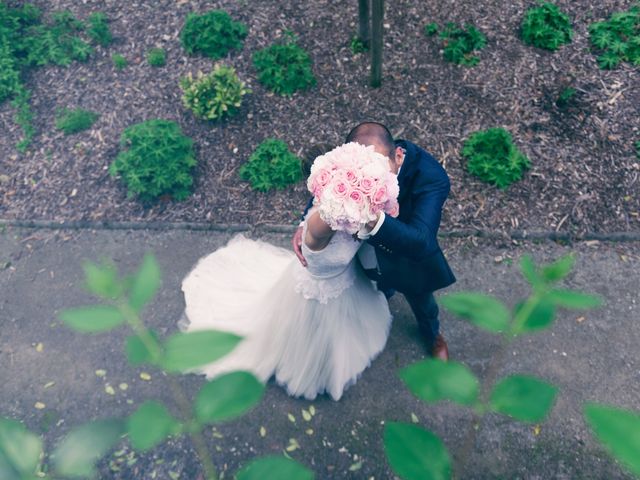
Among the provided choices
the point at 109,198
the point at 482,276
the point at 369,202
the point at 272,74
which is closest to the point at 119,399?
the point at 109,198

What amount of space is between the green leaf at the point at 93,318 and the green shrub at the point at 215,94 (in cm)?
495

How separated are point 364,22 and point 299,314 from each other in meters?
3.76

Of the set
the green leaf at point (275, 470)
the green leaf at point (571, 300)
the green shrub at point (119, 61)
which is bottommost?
the green shrub at point (119, 61)

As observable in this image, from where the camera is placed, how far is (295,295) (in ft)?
12.1

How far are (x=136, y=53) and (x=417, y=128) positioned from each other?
12.2 feet

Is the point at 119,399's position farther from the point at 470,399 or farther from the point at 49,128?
the point at 470,399

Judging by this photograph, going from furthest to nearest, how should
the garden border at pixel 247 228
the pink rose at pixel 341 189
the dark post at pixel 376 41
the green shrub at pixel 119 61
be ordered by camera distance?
the green shrub at pixel 119 61 → the garden border at pixel 247 228 → the dark post at pixel 376 41 → the pink rose at pixel 341 189

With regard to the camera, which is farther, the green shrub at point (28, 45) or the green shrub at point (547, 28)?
the green shrub at point (28, 45)

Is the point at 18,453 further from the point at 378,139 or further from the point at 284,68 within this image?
the point at 284,68

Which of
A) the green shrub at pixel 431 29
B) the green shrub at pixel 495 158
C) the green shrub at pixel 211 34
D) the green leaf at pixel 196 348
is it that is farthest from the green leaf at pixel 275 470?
the green shrub at pixel 431 29

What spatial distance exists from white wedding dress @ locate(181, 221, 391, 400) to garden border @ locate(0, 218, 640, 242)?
51 centimetres

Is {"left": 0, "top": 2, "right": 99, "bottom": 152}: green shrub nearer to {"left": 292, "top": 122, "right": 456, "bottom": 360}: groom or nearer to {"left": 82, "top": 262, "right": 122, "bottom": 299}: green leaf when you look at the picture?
{"left": 292, "top": 122, "right": 456, "bottom": 360}: groom

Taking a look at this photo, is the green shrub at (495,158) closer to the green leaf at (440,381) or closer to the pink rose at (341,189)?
the pink rose at (341,189)

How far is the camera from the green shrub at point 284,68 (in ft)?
19.0
